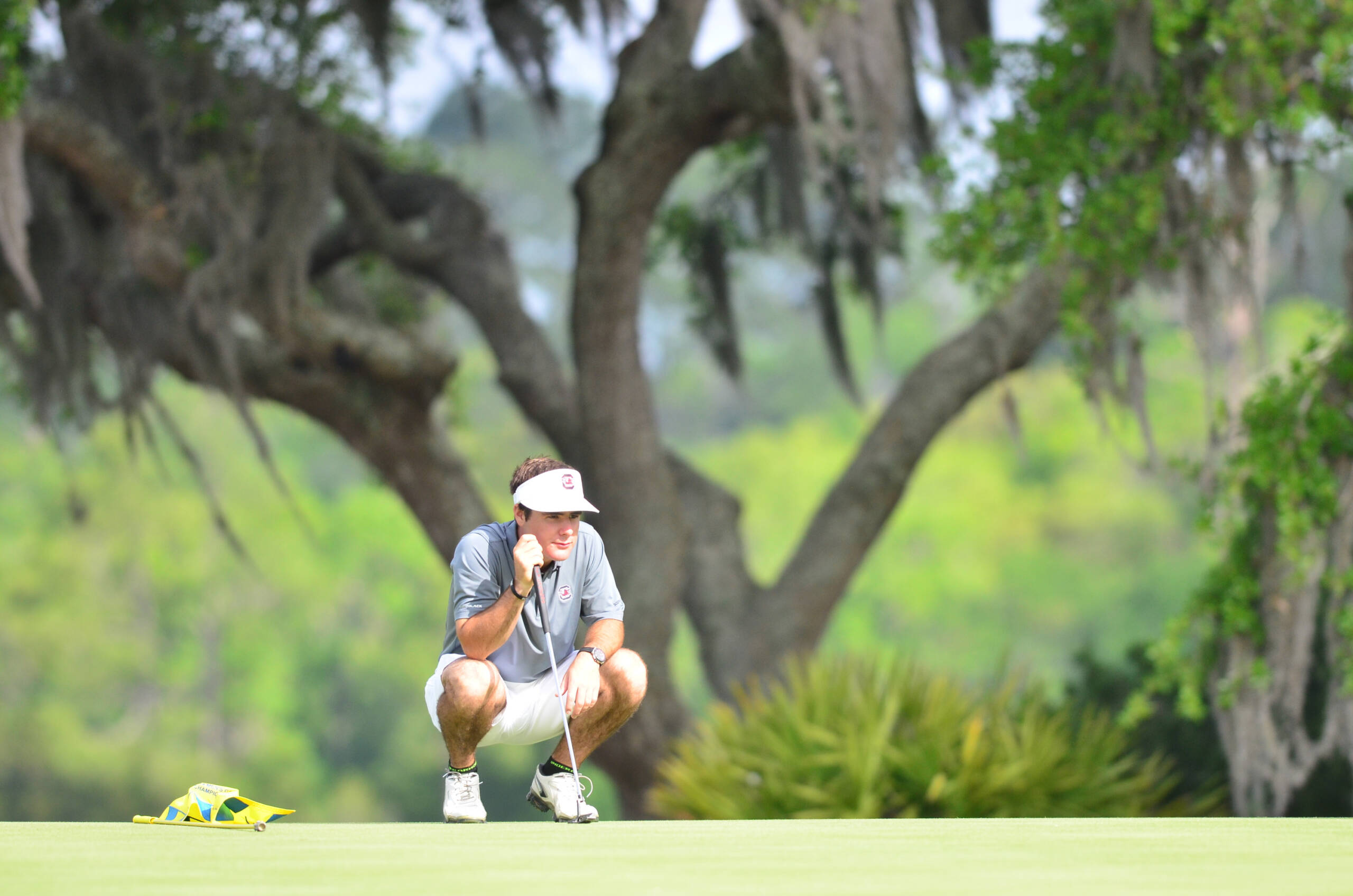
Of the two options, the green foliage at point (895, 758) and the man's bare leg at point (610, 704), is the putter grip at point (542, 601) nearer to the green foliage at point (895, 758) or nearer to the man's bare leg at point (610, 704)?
the man's bare leg at point (610, 704)

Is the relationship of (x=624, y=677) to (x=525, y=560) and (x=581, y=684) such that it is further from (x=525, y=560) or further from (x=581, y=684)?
(x=525, y=560)

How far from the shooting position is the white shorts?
3725 mm

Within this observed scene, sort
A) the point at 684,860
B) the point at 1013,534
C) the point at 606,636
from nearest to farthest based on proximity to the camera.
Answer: the point at 684,860 → the point at 606,636 → the point at 1013,534

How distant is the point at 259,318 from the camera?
27.3 feet

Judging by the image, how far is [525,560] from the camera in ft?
→ 11.2

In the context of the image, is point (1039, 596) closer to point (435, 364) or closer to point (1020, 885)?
point (435, 364)

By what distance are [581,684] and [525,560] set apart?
1.38 feet

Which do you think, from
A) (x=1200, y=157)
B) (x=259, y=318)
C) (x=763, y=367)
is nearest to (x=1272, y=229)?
(x=1200, y=157)

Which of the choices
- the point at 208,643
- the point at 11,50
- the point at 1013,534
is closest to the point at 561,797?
the point at 11,50

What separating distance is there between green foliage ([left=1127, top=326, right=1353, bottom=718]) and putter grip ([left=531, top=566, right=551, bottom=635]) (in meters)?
3.86

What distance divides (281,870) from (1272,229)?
25.1 ft

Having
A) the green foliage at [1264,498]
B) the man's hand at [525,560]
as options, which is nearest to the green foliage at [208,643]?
the green foliage at [1264,498]

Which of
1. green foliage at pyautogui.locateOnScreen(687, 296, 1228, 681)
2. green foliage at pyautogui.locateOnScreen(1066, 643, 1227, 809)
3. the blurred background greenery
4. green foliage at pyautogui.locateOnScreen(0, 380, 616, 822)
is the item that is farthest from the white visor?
green foliage at pyautogui.locateOnScreen(687, 296, 1228, 681)

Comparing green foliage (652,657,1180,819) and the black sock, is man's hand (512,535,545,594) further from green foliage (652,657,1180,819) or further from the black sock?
green foliage (652,657,1180,819)
